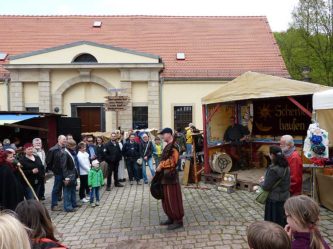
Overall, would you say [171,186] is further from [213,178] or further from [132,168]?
[132,168]

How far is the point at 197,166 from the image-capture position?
1148 centimetres

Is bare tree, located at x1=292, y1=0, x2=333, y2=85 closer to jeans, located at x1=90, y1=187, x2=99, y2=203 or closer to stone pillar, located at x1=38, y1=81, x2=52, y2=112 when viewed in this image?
stone pillar, located at x1=38, y1=81, x2=52, y2=112

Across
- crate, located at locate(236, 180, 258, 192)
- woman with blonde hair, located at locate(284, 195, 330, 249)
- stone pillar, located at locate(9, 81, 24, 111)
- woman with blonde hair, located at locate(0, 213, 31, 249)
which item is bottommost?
crate, located at locate(236, 180, 258, 192)

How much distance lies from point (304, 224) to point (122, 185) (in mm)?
8573

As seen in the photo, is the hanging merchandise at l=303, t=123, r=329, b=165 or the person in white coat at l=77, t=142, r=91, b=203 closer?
the hanging merchandise at l=303, t=123, r=329, b=165

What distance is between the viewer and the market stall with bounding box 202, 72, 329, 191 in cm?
1065

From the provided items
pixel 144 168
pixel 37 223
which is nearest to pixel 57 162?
pixel 144 168

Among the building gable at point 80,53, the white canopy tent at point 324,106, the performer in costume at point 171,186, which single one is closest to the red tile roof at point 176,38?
the building gable at point 80,53

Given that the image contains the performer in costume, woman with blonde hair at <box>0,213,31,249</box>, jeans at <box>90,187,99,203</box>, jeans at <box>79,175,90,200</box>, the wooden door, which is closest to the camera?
woman with blonde hair at <box>0,213,31,249</box>

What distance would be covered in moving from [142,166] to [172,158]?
5.17 m

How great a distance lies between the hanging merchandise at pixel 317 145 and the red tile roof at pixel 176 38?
1326 cm

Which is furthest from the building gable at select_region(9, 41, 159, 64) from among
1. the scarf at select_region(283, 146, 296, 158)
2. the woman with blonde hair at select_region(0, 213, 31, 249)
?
the woman with blonde hair at select_region(0, 213, 31, 249)

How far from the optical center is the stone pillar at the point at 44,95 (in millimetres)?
19516

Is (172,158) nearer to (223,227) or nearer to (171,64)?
(223,227)
